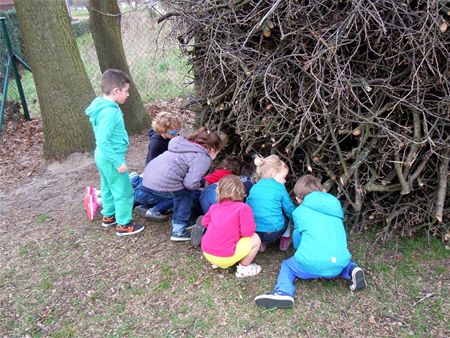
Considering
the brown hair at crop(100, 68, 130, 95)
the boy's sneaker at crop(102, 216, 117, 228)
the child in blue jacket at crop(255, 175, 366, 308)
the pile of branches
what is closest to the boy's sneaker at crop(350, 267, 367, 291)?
the child in blue jacket at crop(255, 175, 366, 308)

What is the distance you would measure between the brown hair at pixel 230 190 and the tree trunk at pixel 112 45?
3.60m

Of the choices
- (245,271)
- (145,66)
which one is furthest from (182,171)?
(145,66)

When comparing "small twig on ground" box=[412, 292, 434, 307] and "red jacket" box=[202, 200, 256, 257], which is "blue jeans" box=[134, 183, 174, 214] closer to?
"red jacket" box=[202, 200, 256, 257]

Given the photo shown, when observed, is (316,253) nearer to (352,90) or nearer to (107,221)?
(352,90)

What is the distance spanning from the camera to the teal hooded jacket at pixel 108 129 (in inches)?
144

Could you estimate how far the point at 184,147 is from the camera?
3.84 meters

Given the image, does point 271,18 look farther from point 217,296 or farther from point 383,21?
point 217,296

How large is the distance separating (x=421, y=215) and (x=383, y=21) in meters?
1.58

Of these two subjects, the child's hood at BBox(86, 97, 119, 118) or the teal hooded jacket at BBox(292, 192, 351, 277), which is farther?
the child's hood at BBox(86, 97, 119, 118)

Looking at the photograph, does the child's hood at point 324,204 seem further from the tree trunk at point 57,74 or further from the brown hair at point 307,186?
the tree trunk at point 57,74

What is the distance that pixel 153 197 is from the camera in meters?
4.39

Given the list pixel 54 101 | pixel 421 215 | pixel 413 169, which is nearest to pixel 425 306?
pixel 421 215

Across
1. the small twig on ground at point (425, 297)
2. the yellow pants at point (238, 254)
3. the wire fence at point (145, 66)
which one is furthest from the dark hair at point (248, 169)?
the wire fence at point (145, 66)

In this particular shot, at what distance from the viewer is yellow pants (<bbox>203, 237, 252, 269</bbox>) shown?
335cm
